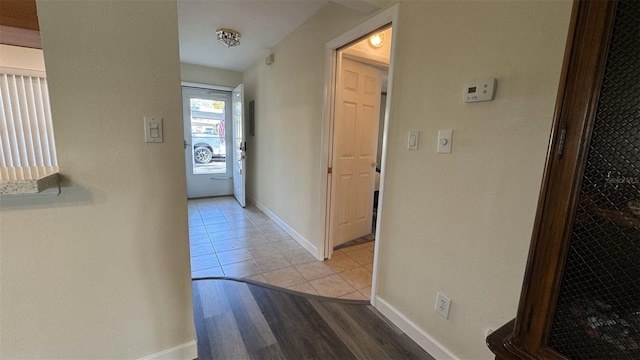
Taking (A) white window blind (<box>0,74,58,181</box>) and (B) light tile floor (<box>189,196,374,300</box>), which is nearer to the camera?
(A) white window blind (<box>0,74,58,181</box>)

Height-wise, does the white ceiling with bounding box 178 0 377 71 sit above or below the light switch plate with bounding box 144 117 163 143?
above

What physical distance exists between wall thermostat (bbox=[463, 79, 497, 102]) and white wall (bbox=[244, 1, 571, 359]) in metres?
0.03

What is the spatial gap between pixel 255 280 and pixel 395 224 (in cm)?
130

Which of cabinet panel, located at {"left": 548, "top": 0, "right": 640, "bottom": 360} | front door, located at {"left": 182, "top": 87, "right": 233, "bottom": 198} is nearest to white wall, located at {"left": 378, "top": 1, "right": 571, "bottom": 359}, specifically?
cabinet panel, located at {"left": 548, "top": 0, "right": 640, "bottom": 360}

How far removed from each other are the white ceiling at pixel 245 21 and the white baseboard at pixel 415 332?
205 centimetres

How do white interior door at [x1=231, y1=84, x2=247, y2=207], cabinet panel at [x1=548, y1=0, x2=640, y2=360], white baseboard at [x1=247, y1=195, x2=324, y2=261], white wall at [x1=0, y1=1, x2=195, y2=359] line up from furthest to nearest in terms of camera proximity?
1. white interior door at [x1=231, y1=84, x2=247, y2=207]
2. white baseboard at [x1=247, y1=195, x2=324, y2=261]
3. white wall at [x1=0, y1=1, x2=195, y2=359]
4. cabinet panel at [x1=548, y1=0, x2=640, y2=360]

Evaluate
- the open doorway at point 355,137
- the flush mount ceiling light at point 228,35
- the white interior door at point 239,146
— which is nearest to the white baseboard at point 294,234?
the open doorway at point 355,137

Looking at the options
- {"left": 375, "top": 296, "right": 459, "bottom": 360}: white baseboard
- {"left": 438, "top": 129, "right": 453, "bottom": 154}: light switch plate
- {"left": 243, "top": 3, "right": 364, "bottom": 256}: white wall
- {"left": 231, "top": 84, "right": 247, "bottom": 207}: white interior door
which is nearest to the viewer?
{"left": 438, "top": 129, "right": 453, "bottom": 154}: light switch plate

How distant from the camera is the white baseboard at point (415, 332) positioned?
1487 mm

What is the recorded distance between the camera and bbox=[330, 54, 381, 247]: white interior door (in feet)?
8.50

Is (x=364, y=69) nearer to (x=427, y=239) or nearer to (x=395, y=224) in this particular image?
(x=395, y=224)

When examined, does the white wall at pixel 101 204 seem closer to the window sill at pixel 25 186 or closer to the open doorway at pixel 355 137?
the window sill at pixel 25 186

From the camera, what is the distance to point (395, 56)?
166cm

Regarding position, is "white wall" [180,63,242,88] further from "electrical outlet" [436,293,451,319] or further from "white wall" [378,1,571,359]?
"electrical outlet" [436,293,451,319]
